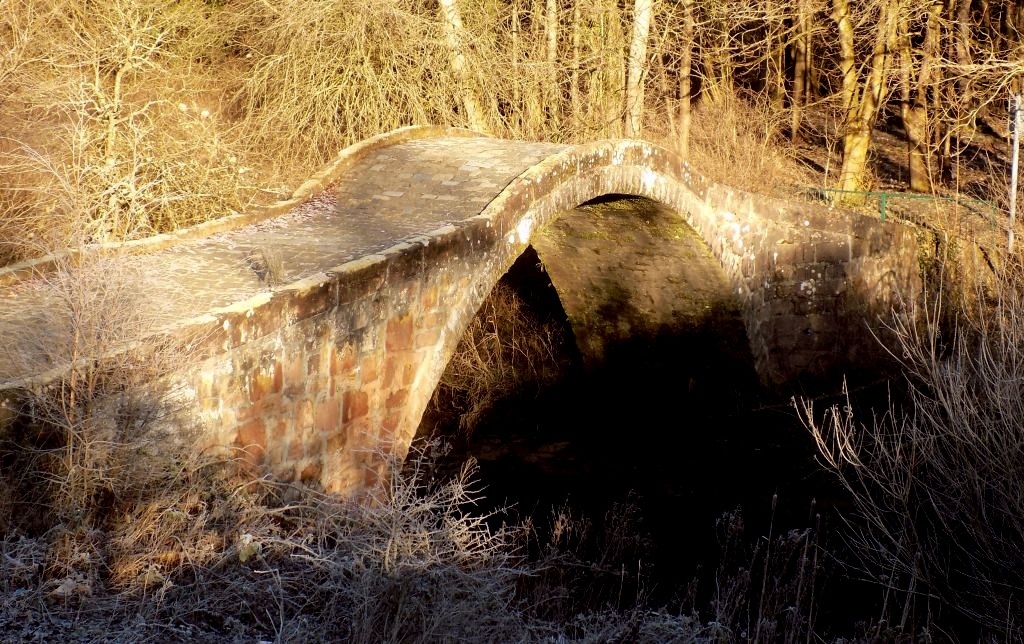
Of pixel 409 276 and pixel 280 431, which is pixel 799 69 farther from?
pixel 280 431

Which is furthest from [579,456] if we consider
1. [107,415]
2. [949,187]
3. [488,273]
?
[949,187]

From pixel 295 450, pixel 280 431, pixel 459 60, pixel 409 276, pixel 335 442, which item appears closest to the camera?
pixel 280 431

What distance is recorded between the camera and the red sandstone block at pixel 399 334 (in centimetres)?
614

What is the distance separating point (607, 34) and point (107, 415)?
10.7 m

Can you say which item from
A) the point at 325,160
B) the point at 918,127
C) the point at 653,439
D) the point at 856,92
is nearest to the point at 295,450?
the point at 653,439

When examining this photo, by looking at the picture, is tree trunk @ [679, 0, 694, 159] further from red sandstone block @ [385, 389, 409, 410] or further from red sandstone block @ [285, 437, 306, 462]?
red sandstone block @ [285, 437, 306, 462]

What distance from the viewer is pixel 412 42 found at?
11664mm

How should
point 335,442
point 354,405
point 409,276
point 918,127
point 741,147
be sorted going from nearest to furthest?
1. point 335,442
2. point 354,405
3. point 409,276
4. point 741,147
5. point 918,127

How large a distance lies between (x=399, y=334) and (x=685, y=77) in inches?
→ 389

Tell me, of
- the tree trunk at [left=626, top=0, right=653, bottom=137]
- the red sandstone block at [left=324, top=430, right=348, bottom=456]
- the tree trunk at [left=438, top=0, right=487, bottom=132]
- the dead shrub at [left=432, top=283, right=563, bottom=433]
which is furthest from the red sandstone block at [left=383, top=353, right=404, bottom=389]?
the tree trunk at [left=626, top=0, right=653, bottom=137]

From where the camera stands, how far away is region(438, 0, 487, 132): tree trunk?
39.3 feet

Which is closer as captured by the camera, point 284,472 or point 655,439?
point 284,472

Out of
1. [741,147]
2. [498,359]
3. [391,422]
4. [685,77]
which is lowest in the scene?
[498,359]

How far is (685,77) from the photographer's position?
14945 millimetres
